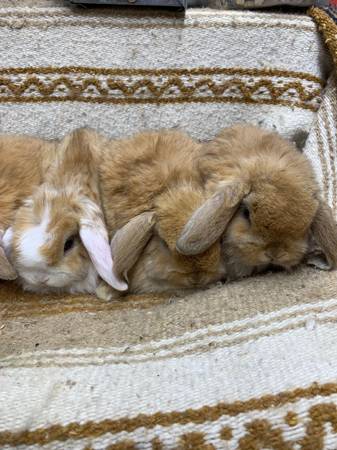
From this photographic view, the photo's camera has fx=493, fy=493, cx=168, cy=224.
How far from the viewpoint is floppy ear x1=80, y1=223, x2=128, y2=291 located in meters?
1.97

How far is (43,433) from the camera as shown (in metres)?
1.27

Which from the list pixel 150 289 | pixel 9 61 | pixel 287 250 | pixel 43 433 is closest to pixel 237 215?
pixel 287 250

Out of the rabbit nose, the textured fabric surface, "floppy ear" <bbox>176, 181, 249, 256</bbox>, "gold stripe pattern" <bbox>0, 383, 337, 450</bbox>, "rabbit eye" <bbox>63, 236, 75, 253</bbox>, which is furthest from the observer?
the textured fabric surface

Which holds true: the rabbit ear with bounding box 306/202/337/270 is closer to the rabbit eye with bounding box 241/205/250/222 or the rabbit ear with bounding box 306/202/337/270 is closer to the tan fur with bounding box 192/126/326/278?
the tan fur with bounding box 192/126/326/278

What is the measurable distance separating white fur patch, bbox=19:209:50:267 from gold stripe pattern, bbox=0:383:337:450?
85 cm

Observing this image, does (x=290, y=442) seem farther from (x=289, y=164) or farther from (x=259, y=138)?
(x=259, y=138)

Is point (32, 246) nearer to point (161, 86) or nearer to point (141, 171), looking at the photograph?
point (141, 171)

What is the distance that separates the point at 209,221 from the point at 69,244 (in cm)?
68

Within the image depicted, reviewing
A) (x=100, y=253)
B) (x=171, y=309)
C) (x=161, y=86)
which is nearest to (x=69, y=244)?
(x=100, y=253)

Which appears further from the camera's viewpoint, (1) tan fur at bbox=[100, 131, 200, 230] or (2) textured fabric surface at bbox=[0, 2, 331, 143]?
(2) textured fabric surface at bbox=[0, 2, 331, 143]

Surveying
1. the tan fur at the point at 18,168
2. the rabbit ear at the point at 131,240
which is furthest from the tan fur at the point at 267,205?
the tan fur at the point at 18,168

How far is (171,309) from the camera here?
1.86m

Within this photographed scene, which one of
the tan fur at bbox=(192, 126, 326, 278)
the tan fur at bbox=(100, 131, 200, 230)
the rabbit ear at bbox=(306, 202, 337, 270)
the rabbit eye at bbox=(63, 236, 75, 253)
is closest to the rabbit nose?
the tan fur at bbox=(192, 126, 326, 278)

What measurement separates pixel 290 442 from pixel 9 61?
223 centimetres
